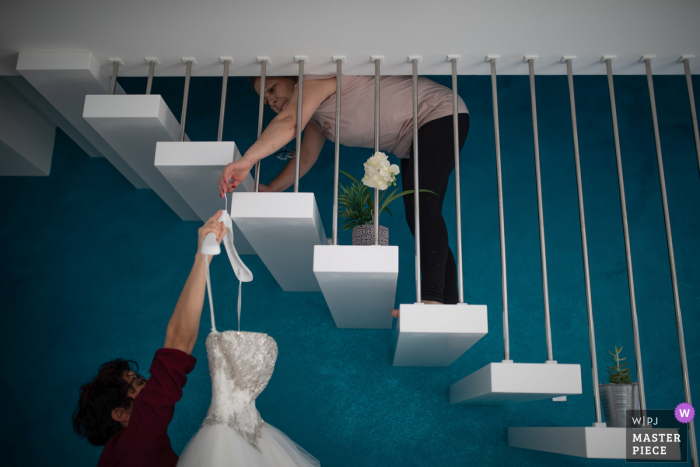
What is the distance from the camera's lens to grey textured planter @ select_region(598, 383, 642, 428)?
167cm

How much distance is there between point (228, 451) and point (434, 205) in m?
1.05

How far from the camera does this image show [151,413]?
128cm

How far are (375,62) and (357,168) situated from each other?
86cm

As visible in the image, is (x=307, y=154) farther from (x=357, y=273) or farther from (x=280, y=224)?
(x=357, y=273)

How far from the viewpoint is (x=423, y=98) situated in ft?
6.83

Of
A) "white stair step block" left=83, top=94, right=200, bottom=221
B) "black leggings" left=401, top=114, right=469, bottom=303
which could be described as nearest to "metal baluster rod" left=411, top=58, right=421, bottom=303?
Result: "black leggings" left=401, top=114, right=469, bottom=303

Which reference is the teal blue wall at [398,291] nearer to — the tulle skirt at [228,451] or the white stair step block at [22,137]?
the white stair step block at [22,137]

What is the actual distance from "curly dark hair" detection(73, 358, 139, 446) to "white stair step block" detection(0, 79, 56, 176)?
5.64ft

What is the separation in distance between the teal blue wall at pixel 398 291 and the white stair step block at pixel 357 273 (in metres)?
0.58

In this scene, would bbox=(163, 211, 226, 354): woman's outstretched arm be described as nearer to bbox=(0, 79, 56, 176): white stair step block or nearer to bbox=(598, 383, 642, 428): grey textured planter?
bbox=(598, 383, 642, 428): grey textured planter

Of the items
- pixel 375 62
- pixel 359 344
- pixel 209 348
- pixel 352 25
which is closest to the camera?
pixel 209 348

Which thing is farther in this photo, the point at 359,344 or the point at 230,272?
the point at 230,272

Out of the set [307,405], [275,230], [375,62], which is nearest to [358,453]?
[307,405]

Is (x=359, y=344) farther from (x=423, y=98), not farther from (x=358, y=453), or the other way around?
(x=423, y=98)
